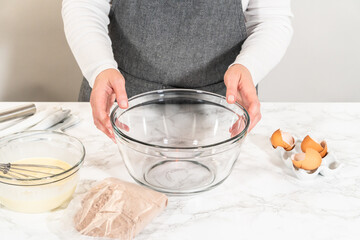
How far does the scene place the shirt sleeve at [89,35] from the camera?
3.41 ft

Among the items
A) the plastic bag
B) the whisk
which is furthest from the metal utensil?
the plastic bag

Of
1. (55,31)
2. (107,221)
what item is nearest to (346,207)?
(107,221)

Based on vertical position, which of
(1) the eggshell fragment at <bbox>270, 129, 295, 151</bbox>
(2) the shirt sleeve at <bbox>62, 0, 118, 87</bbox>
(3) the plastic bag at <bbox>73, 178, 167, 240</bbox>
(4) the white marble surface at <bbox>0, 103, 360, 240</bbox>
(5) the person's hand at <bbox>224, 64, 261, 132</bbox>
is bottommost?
(4) the white marble surface at <bbox>0, 103, 360, 240</bbox>

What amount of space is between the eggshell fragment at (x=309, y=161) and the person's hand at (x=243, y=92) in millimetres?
119

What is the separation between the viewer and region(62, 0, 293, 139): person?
112 centimetres

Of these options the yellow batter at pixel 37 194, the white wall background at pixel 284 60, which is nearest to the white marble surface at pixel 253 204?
the yellow batter at pixel 37 194

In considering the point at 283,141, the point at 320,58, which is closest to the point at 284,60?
the point at 320,58

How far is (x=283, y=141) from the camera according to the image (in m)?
0.95

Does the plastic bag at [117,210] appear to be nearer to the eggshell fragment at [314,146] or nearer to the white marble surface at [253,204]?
the white marble surface at [253,204]

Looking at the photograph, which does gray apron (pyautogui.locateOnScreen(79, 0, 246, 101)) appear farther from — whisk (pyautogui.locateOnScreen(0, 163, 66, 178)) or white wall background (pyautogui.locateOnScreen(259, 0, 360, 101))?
white wall background (pyautogui.locateOnScreen(259, 0, 360, 101))

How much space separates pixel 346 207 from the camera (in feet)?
2.65

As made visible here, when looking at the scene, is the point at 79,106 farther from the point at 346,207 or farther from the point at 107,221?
the point at 346,207

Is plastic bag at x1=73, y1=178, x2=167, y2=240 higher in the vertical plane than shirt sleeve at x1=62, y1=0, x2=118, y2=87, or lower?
lower

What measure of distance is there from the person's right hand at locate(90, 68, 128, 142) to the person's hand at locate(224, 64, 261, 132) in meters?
0.23
